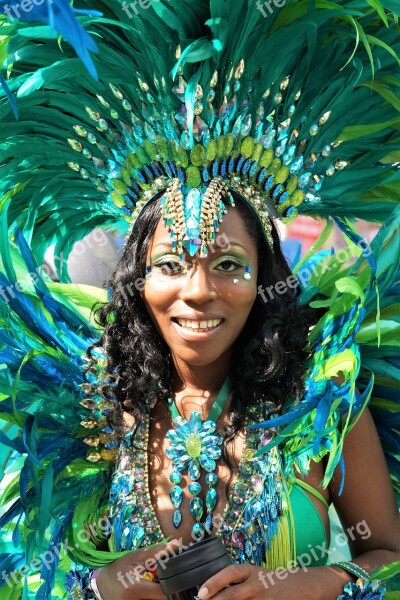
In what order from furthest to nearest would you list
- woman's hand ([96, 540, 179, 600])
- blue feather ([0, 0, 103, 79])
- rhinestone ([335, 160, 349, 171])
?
1. rhinestone ([335, 160, 349, 171])
2. woman's hand ([96, 540, 179, 600])
3. blue feather ([0, 0, 103, 79])

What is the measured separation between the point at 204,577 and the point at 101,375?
856 mm

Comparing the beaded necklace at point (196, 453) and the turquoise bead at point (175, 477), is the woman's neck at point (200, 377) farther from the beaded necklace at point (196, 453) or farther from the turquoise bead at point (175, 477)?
the turquoise bead at point (175, 477)

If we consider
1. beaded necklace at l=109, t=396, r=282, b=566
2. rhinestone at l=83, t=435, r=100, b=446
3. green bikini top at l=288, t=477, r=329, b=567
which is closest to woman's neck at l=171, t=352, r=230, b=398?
beaded necklace at l=109, t=396, r=282, b=566

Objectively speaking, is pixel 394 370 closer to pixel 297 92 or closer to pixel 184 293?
pixel 184 293

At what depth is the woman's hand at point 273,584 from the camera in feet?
7.09

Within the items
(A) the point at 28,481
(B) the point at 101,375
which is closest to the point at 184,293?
(B) the point at 101,375

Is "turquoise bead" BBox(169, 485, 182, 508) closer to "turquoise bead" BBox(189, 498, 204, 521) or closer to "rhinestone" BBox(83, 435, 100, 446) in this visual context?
"turquoise bead" BBox(189, 498, 204, 521)

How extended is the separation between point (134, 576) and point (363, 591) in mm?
556

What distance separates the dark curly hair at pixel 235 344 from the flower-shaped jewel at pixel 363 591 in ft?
1.58

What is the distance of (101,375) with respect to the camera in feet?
9.09

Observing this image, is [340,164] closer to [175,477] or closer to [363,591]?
[175,477]

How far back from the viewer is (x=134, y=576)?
2367 millimetres

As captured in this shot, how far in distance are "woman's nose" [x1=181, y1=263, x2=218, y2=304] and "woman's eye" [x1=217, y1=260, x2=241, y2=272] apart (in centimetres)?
5

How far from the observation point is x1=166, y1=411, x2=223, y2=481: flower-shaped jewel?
2.58 m
